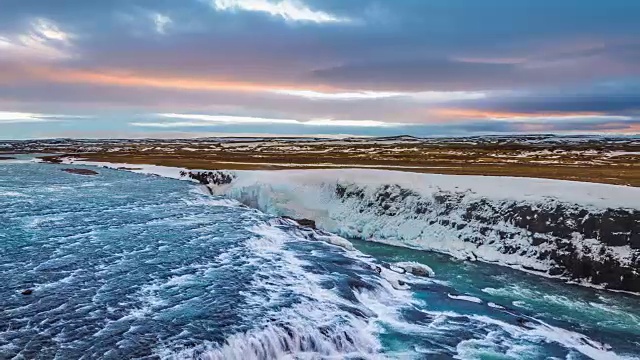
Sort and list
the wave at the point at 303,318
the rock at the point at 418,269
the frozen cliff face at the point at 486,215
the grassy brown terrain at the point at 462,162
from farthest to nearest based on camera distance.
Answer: the grassy brown terrain at the point at 462,162 < the rock at the point at 418,269 < the frozen cliff face at the point at 486,215 < the wave at the point at 303,318

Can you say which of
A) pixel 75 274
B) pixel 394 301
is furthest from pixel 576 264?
pixel 75 274

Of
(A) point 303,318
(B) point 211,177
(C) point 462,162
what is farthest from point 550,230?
(C) point 462,162

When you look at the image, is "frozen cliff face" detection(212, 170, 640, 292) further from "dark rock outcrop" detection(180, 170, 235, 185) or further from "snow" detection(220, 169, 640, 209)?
"dark rock outcrop" detection(180, 170, 235, 185)

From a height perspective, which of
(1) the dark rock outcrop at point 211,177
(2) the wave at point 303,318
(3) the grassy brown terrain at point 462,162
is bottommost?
(2) the wave at point 303,318

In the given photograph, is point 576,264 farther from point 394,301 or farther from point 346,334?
point 346,334

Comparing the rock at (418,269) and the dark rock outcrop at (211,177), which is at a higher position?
the dark rock outcrop at (211,177)

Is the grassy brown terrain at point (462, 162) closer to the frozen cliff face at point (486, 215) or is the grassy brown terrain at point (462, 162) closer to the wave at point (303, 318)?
the frozen cliff face at point (486, 215)

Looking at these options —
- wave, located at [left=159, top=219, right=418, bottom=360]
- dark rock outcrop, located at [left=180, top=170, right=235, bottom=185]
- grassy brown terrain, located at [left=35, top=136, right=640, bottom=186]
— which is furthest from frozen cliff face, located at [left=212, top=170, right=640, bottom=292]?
dark rock outcrop, located at [left=180, top=170, right=235, bottom=185]

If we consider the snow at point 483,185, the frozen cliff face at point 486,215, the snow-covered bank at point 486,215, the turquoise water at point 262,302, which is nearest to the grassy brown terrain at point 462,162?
the snow at point 483,185
